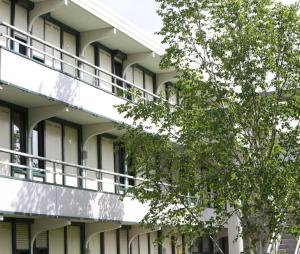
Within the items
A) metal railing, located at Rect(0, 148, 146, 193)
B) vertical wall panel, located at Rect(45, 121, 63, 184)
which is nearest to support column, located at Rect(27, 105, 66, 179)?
metal railing, located at Rect(0, 148, 146, 193)

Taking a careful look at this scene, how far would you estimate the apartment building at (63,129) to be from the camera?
828 inches

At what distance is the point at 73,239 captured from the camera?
24984 millimetres

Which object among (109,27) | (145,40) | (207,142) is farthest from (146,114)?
(145,40)

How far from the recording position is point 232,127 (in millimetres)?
20641

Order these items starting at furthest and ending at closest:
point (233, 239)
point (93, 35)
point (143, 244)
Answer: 1. point (233, 239)
2. point (143, 244)
3. point (93, 35)

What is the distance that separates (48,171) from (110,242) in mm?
6946

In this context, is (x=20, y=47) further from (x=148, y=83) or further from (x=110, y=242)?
(x=148, y=83)

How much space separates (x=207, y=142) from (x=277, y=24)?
3.89 meters

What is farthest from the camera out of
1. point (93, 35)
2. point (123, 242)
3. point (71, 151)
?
point (123, 242)

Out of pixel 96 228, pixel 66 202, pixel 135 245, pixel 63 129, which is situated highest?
pixel 63 129

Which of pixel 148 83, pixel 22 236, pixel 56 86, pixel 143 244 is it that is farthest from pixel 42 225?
pixel 148 83

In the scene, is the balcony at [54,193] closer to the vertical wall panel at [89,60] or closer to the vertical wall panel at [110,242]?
the vertical wall panel at [110,242]

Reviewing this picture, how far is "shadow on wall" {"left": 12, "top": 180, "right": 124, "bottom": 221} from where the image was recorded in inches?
800

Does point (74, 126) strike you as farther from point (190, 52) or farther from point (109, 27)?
point (190, 52)
